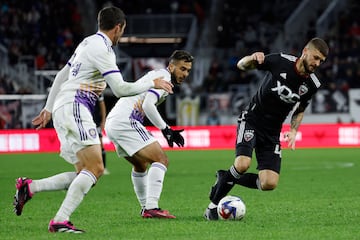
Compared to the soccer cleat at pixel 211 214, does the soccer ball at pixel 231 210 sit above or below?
above

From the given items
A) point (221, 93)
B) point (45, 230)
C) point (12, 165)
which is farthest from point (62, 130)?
point (221, 93)

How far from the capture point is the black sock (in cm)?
974

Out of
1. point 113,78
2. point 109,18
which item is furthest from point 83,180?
point 109,18

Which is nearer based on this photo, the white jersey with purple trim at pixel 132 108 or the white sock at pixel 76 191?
the white sock at pixel 76 191

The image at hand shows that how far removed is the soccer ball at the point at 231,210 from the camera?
942 cm

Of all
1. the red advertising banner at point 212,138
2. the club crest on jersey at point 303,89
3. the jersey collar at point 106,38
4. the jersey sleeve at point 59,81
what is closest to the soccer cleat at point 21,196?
the jersey sleeve at point 59,81

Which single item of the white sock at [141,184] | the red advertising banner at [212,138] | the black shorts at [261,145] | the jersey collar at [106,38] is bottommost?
the red advertising banner at [212,138]

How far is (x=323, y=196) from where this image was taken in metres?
12.3

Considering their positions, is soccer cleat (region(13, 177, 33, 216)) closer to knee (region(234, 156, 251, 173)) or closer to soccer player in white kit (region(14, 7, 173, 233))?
soccer player in white kit (region(14, 7, 173, 233))

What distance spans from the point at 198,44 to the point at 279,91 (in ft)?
82.7

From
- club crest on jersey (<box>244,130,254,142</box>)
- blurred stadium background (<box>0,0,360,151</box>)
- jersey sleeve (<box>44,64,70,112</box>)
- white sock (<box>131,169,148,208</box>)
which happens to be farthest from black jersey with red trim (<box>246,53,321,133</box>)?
blurred stadium background (<box>0,0,360,151</box>)

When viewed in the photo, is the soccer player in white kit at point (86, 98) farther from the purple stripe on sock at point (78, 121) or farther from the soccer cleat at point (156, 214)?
the soccer cleat at point (156, 214)

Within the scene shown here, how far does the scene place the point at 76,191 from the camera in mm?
8070

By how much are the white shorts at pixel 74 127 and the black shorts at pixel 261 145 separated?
2.07 m
